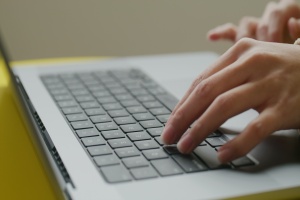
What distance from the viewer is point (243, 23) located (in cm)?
86

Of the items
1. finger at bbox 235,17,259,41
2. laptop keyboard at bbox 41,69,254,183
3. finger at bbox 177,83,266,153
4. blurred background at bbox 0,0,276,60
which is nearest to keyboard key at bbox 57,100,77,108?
laptop keyboard at bbox 41,69,254,183

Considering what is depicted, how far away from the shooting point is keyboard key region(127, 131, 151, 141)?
557 millimetres

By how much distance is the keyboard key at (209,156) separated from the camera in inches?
19.6

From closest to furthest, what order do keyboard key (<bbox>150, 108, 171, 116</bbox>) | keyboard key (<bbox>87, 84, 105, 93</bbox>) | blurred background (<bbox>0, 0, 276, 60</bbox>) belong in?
keyboard key (<bbox>150, 108, 171, 116</bbox>) < keyboard key (<bbox>87, 84, 105, 93</bbox>) < blurred background (<bbox>0, 0, 276, 60</bbox>)

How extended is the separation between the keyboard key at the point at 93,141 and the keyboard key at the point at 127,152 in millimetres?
29

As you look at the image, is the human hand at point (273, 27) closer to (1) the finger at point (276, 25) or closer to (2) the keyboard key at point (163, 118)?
(1) the finger at point (276, 25)

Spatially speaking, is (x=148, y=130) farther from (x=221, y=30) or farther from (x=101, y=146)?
(x=221, y=30)

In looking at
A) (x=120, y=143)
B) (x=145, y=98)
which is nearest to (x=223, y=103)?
(x=120, y=143)

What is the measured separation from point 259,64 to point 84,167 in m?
0.21

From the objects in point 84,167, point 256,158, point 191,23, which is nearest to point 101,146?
→ point 84,167

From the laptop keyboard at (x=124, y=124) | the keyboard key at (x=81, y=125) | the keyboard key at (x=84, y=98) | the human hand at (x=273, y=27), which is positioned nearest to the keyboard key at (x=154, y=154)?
the laptop keyboard at (x=124, y=124)

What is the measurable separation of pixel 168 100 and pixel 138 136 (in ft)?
0.51

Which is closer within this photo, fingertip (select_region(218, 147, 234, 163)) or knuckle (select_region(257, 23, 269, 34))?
fingertip (select_region(218, 147, 234, 163))

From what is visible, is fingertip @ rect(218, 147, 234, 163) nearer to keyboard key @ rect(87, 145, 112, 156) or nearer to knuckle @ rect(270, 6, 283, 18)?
keyboard key @ rect(87, 145, 112, 156)
